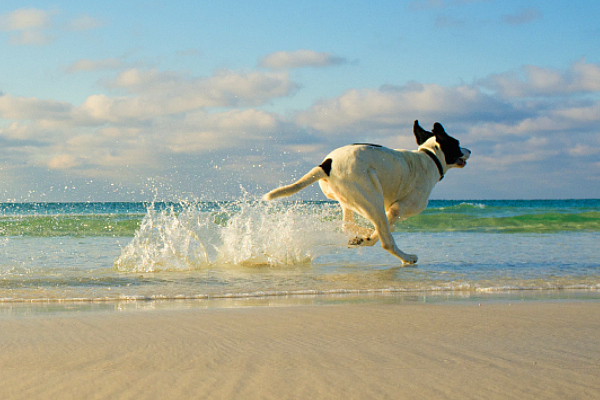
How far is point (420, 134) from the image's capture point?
7.63 m

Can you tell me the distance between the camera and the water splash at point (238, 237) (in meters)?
7.18

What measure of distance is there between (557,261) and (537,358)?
5.23 m

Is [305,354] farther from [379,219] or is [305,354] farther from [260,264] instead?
[260,264]

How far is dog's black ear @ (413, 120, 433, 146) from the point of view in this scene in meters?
7.60

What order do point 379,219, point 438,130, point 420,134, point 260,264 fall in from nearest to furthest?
point 379,219
point 438,130
point 260,264
point 420,134

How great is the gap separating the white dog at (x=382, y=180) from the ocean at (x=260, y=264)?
0.51 metres

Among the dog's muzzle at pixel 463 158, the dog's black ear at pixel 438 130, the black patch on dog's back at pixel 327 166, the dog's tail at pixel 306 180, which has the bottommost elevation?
the dog's tail at pixel 306 180

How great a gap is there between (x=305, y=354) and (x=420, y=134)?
5299 millimetres

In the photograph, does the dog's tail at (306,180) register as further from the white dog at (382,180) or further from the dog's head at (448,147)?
the dog's head at (448,147)

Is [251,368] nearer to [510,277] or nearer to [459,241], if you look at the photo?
[510,277]

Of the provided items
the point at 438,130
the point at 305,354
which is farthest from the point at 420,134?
the point at 305,354

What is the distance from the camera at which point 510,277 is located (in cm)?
613

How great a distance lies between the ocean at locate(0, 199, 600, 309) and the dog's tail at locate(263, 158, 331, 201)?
3.02 ft

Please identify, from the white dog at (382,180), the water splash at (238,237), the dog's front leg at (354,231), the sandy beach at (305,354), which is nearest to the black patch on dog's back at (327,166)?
the white dog at (382,180)
